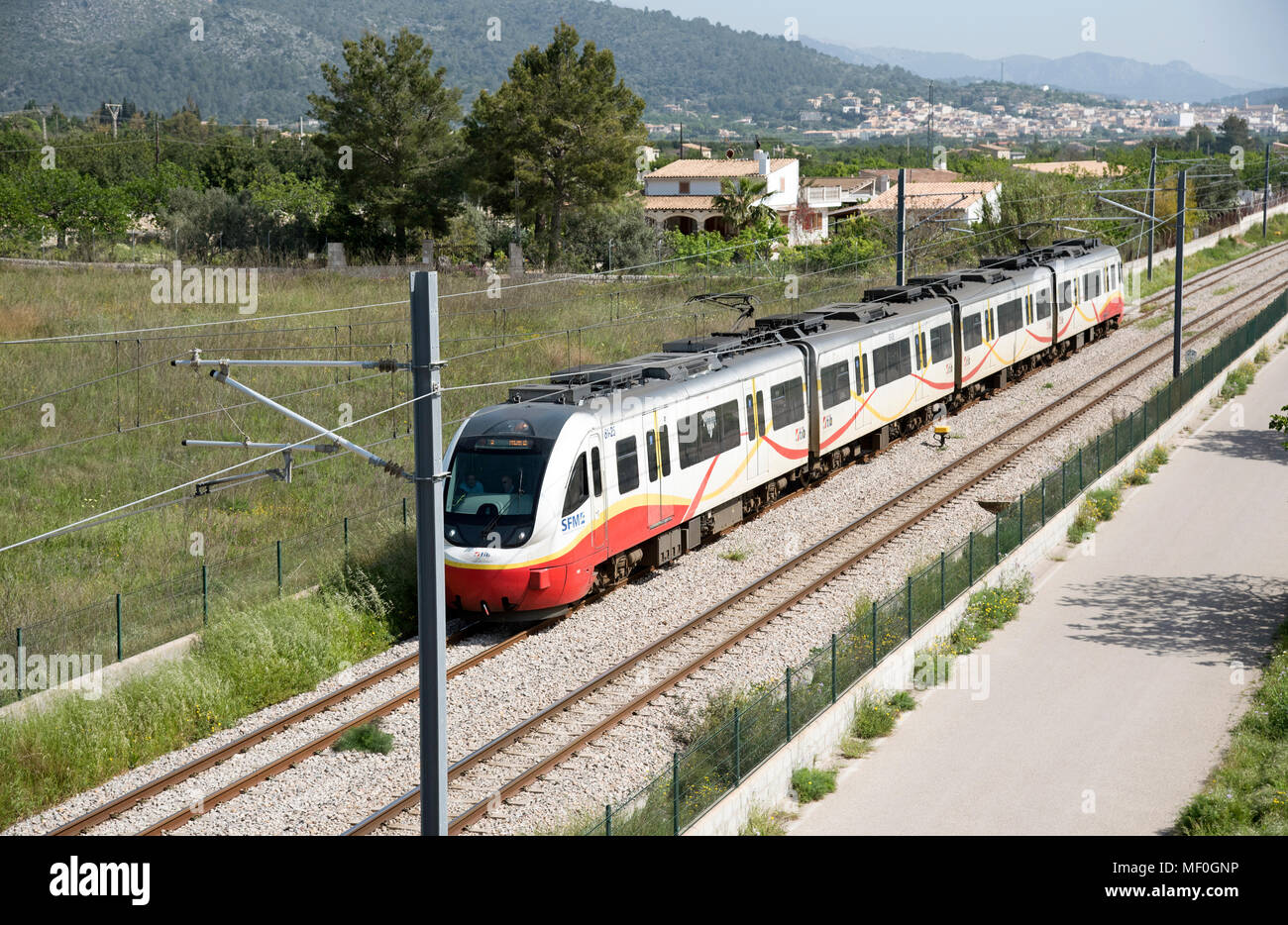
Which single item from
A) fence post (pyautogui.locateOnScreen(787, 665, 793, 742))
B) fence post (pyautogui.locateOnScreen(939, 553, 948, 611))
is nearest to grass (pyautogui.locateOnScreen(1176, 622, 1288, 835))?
fence post (pyautogui.locateOnScreen(787, 665, 793, 742))

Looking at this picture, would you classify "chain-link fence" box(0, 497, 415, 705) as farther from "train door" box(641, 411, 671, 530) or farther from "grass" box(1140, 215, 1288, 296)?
"grass" box(1140, 215, 1288, 296)

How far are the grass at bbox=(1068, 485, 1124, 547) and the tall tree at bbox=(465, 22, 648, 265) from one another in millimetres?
29549

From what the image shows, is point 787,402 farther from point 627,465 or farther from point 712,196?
point 712,196

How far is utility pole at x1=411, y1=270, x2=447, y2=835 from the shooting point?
10.7 meters

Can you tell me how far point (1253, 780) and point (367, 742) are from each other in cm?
954

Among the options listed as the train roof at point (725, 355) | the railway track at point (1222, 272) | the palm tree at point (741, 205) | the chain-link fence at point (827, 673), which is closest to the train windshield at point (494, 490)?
the train roof at point (725, 355)

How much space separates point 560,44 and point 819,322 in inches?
1164

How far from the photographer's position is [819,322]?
27578 millimetres

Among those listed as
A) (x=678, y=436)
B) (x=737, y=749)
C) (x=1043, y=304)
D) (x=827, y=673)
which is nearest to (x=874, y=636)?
(x=827, y=673)

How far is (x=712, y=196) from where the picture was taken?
83.9 m

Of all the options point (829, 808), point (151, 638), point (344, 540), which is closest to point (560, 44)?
point (344, 540)

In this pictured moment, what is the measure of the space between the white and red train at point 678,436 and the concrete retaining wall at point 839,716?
443cm

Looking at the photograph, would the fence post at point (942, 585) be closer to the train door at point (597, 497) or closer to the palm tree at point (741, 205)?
the train door at point (597, 497)

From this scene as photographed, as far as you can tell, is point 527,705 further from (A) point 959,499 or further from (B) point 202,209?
(B) point 202,209
